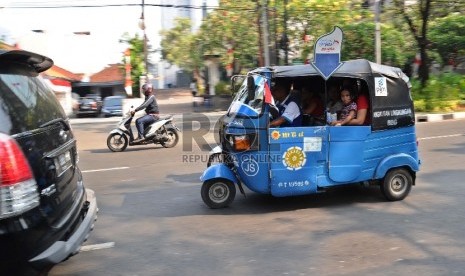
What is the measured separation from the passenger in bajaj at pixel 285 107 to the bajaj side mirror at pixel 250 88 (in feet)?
1.31

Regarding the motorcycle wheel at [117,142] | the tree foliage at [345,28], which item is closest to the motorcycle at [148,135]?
the motorcycle wheel at [117,142]

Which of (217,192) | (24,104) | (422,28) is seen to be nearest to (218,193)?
(217,192)

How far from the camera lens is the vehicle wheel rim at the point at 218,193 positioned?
5969mm

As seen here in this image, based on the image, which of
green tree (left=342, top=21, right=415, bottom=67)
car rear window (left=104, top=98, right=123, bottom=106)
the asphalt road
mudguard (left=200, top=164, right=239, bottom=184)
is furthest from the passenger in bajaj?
car rear window (left=104, top=98, right=123, bottom=106)

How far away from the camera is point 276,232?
16.6 ft

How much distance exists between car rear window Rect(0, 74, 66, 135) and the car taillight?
0.13 metres

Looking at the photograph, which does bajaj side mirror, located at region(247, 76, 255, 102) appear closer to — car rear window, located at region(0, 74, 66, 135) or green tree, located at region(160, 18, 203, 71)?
car rear window, located at region(0, 74, 66, 135)

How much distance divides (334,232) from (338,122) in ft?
5.03

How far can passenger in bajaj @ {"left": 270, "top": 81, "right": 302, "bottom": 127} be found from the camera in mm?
5820

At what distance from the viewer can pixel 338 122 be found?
19.4 ft

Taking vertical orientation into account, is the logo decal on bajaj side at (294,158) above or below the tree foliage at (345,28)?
below

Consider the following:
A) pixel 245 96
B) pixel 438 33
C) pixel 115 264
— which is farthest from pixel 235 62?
pixel 115 264

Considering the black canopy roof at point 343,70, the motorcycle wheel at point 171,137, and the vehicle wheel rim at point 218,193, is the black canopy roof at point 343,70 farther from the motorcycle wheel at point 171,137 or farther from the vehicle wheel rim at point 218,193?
the motorcycle wheel at point 171,137

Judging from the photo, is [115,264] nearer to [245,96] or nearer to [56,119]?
[56,119]
